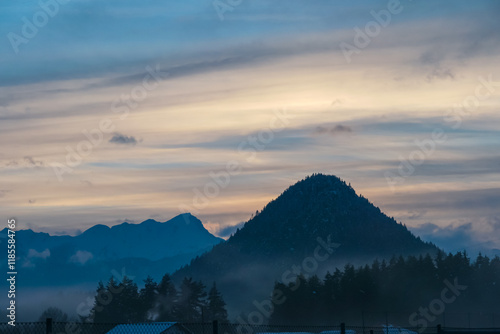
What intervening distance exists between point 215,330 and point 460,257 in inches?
5304

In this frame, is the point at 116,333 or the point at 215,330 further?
the point at 116,333

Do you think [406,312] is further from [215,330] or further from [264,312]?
[215,330]

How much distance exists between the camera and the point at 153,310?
449ft

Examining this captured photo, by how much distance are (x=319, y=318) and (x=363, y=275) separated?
14.0 meters

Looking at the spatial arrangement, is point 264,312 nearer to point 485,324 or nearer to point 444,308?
point 444,308

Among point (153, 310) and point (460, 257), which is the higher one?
point (460, 257)

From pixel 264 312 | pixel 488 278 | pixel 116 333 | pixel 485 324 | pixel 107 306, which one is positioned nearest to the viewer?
pixel 116 333

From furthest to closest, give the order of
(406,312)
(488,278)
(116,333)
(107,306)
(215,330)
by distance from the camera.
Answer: (488,278) → (107,306) → (406,312) → (116,333) → (215,330)

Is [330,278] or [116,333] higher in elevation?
[330,278]

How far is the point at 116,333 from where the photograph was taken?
2399 inches

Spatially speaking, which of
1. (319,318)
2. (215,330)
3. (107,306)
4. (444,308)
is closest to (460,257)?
(444,308)

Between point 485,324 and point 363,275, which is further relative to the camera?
point 363,275

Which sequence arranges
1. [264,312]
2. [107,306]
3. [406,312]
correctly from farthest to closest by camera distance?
[264,312], [107,306], [406,312]

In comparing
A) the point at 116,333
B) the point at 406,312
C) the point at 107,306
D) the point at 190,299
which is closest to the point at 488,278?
the point at 406,312
